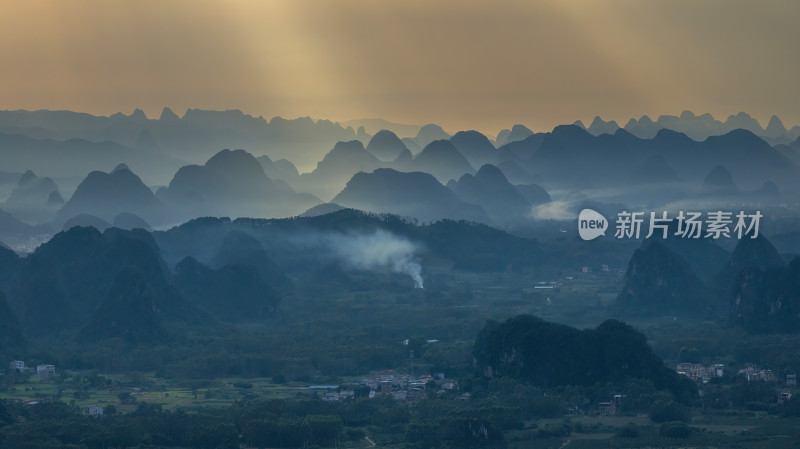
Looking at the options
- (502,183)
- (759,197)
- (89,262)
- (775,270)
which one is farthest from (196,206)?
(775,270)

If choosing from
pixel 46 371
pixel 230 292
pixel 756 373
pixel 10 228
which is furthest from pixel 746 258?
pixel 10 228

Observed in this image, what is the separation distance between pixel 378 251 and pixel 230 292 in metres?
23.6

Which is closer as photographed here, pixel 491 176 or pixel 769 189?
pixel 769 189

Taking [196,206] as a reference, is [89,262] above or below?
below

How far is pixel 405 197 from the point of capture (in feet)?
579

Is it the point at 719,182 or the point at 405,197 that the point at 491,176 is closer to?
the point at 405,197

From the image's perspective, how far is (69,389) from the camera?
69812 mm

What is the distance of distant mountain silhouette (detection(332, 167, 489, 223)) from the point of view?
6619 inches

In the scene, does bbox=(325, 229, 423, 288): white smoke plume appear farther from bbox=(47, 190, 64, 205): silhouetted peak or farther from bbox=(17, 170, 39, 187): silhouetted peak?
bbox=(17, 170, 39, 187): silhouetted peak

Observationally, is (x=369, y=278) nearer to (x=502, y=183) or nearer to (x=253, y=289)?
(x=253, y=289)

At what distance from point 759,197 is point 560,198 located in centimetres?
2762

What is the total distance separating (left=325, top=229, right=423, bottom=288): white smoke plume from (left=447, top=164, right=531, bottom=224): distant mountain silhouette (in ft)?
166

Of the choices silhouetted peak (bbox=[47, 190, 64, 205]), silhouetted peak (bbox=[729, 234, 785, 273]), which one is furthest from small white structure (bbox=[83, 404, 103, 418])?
silhouetted peak (bbox=[47, 190, 64, 205])

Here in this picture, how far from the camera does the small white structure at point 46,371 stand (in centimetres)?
7412
